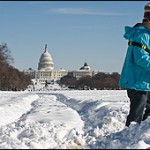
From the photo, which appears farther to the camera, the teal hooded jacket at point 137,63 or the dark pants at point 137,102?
the dark pants at point 137,102

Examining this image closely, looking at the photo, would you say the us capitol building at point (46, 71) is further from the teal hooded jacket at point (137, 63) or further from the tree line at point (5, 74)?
the teal hooded jacket at point (137, 63)

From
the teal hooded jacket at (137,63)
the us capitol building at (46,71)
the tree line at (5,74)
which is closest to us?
the teal hooded jacket at (137,63)

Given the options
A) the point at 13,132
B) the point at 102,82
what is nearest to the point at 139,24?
the point at 13,132

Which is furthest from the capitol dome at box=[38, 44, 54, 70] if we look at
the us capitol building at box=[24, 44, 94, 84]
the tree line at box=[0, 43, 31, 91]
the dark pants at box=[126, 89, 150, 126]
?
the dark pants at box=[126, 89, 150, 126]

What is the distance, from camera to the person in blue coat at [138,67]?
6031 millimetres

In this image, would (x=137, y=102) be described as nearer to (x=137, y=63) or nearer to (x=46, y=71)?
(x=137, y=63)

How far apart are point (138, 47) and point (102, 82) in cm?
10512

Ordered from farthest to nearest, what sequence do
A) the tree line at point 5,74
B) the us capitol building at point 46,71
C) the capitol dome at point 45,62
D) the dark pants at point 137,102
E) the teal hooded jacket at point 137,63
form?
1. the us capitol building at point 46,71
2. the capitol dome at point 45,62
3. the tree line at point 5,74
4. the dark pants at point 137,102
5. the teal hooded jacket at point 137,63

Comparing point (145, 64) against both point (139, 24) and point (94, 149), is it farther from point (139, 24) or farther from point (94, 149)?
point (94, 149)

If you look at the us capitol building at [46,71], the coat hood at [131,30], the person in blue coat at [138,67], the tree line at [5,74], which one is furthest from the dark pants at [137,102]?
the us capitol building at [46,71]

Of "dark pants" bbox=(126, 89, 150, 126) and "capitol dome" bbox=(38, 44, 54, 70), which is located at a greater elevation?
"capitol dome" bbox=(38, 44, 54, 70)

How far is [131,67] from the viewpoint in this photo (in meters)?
6.23

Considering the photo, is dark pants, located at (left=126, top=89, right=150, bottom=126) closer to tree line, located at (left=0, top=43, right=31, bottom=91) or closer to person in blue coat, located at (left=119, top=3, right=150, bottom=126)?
person in blue coat, located at (left=119, top=3, right=150, bottom=126)

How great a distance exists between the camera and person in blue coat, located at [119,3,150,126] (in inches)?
237
